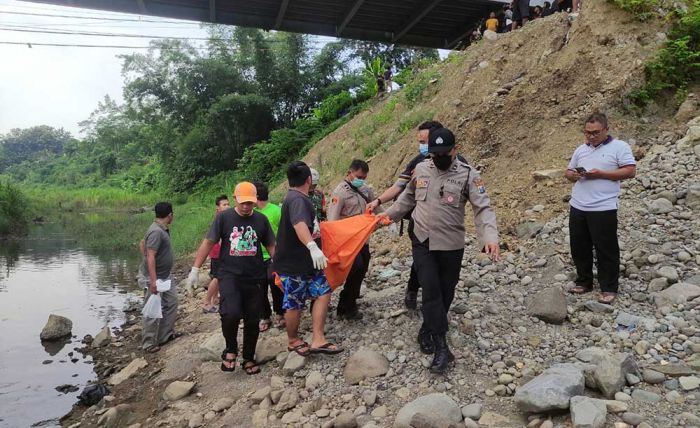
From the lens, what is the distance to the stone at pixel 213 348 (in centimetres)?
510

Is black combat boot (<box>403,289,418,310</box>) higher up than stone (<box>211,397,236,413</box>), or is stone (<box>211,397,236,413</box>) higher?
black combat boot (<box>403,289,418,310</box>)

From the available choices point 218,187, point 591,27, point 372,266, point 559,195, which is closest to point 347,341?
point 372,266

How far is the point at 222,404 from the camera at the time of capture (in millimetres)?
4113

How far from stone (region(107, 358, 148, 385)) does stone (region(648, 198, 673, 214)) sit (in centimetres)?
622

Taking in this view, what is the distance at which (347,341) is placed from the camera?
177 inches

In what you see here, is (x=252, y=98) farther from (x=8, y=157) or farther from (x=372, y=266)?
(x=8, y=157)

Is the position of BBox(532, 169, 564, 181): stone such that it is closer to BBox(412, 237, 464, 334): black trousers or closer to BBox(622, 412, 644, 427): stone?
BBox(412, 237, 464, 334): black trousers

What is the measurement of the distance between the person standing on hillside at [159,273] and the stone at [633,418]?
16.2ft

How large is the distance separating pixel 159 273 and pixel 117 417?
5.86 ft

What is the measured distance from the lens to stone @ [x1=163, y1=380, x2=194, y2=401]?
453 cm

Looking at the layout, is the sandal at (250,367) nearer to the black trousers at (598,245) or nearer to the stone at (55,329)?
the black trousers at (598,245)

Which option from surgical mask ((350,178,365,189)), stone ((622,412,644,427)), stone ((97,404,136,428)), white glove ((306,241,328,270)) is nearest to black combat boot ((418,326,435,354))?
white glove ((306,241,328,270))

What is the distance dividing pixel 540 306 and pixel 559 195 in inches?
107

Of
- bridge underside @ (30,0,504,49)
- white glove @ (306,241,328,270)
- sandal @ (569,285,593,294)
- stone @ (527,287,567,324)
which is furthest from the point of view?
bridge underside @ (30,0,504,49)
